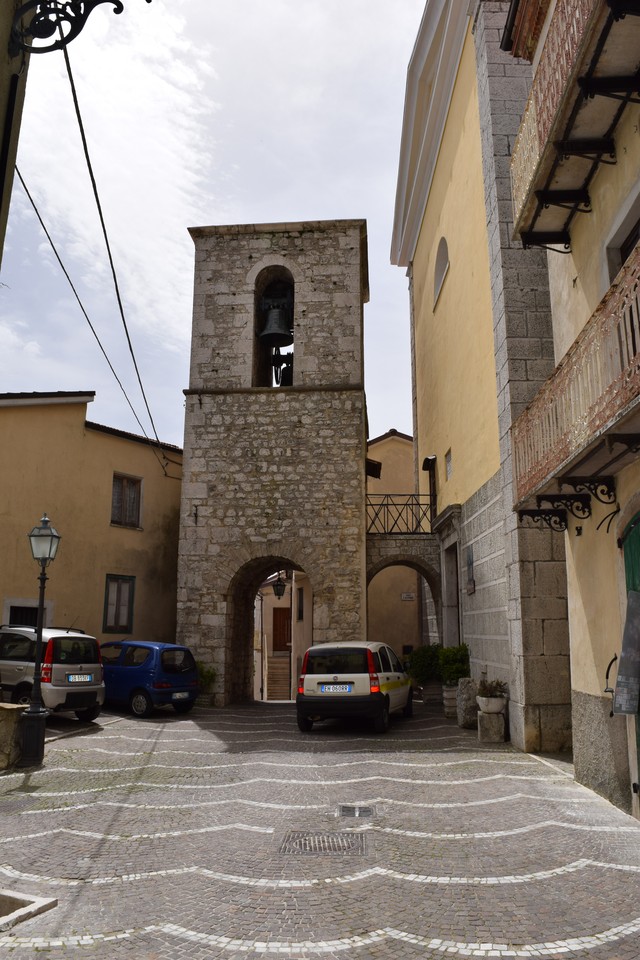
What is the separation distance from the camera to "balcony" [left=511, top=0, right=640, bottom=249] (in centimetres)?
516

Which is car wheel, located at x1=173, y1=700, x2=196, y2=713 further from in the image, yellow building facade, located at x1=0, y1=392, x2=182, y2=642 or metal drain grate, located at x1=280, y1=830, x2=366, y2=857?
metal drain grate, located at x1=280, y1=830, x2=366, y2=857

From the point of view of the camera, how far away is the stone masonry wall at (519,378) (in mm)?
9188

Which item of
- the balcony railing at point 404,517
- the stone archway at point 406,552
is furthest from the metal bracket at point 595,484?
the balcony railing at point 404,517

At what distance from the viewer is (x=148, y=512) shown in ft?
59.5

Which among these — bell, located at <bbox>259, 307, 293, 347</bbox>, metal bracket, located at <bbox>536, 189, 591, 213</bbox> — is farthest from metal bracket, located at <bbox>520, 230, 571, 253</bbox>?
bell, located at <bbox>259, 307, 293, 347</bbox>

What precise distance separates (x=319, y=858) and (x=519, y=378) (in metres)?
6.79

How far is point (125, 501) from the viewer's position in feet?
57.9

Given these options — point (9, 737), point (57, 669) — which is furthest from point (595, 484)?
point (57, 669)

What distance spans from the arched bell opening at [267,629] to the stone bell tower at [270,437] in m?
0.09

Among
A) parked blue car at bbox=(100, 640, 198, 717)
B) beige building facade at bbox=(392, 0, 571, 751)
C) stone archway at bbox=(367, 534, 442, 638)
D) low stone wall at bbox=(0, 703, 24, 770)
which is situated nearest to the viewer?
low stone wall at bbox=(0, 703, 24, 770)

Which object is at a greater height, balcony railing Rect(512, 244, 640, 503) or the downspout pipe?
the downspout pipe

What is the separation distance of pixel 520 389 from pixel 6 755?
307 inches

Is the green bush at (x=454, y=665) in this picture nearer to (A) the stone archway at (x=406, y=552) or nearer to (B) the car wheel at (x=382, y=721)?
(B) the car wheel at (x=382, y=721)

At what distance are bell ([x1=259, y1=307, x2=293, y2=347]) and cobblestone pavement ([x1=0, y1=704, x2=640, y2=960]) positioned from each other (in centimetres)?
1024
